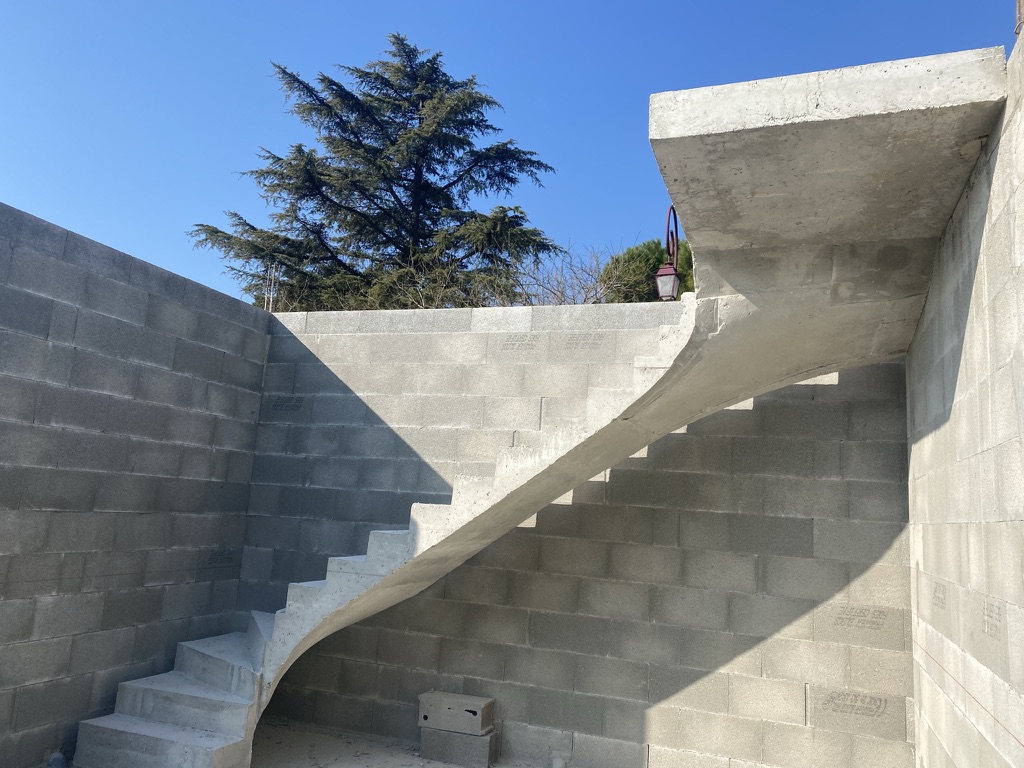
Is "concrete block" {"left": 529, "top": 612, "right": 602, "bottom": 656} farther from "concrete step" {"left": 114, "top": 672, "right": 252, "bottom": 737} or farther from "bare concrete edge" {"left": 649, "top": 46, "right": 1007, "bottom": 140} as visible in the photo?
"bare concrete edge" {"left": 649, "top": 46, "right": 1007, "bottom": 140}

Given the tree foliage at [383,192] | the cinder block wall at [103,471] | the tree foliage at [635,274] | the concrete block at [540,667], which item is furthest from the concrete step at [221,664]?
the tree foliage at [383,192]

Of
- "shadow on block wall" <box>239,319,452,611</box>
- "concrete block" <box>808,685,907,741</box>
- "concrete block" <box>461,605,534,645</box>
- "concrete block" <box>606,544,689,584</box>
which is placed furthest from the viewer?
"shadow on block wall" <box>239,319,452,611</box>

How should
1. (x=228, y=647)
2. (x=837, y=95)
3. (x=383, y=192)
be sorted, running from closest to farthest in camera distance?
(x=837, y=95)
(x=228, y=647)
(x=383, y=192)

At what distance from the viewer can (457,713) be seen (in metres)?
4.58

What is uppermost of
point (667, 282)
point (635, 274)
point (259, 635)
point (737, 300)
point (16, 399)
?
point (635, 274)

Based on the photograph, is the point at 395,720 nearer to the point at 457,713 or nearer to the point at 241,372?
the point at 457,713

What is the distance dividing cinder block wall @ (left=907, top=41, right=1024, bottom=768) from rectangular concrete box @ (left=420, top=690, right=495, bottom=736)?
2363mm

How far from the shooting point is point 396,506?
199 inches

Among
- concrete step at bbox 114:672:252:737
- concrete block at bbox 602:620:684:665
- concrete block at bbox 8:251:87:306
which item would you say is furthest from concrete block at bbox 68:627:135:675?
concrete block at bbox 602:620:684:665

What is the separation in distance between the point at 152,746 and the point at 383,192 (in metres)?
13.1

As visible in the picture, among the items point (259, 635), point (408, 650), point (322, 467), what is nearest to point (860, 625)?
point (408, 650)

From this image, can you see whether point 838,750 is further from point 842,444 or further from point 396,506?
point 396,506

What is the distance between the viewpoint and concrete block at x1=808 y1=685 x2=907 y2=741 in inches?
160

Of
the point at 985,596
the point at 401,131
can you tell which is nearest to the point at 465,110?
the point at 401,131
